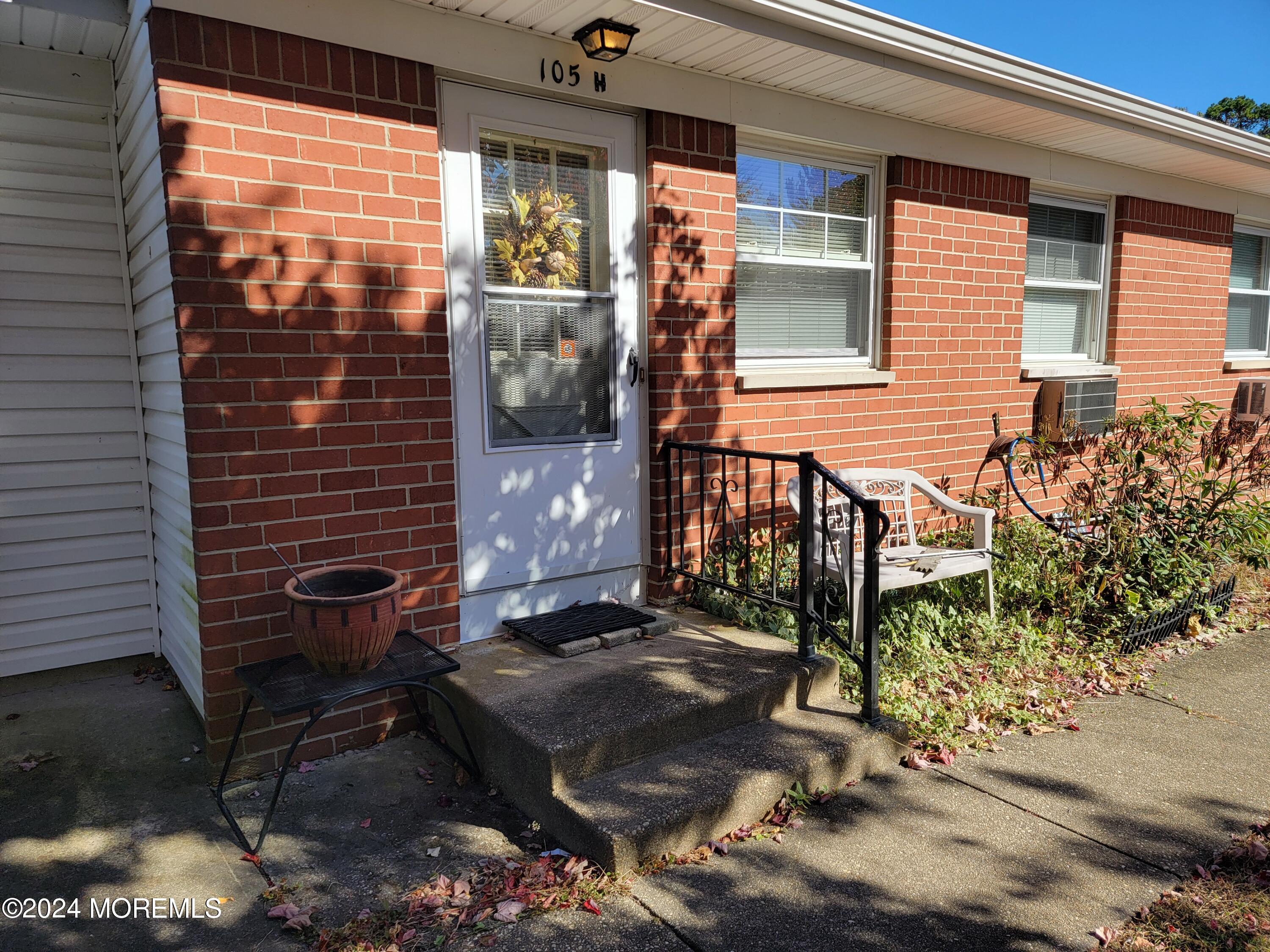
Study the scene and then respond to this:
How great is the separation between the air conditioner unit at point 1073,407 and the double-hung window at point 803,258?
66.1 inches

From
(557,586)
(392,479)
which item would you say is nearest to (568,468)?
(557,586)

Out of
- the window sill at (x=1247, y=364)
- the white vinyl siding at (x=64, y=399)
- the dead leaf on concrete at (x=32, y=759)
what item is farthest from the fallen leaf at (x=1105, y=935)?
the window sill at (x=1247, y=364)

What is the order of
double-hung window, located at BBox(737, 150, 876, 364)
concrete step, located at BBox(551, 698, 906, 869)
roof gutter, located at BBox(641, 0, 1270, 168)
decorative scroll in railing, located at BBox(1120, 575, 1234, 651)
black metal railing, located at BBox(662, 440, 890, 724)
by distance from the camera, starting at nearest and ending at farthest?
concrete step, located at BBox(551, 698, 906, 869) < black metal railing, located at BBox(662, 440, 890, 724) < roof gutter, located at BBox(641, 0, 1270, 168) < decorative scroll in railing, located at BBox(1120, 575, 1234, 651) < double-hung window, located at BBox(737, 150, 876, 364)

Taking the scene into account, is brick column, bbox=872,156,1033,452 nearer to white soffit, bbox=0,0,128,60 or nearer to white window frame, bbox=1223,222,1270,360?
white window frame, bbox=1223,222,1270,360

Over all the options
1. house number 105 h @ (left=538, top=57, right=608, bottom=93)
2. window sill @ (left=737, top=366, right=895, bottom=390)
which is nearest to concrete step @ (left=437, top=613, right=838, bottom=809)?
window sill @ (left=737, top=366, right=895, bottom=390)

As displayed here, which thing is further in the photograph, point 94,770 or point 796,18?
point 796,18

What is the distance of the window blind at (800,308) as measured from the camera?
15.2ft

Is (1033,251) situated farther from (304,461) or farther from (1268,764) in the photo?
(304,461)

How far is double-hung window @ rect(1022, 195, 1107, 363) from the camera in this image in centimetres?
600

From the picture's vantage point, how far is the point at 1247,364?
7562 mm

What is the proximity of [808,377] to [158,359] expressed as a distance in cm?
317

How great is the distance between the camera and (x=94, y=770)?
10.2 ft

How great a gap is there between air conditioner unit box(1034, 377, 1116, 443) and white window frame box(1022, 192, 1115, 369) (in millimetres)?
198

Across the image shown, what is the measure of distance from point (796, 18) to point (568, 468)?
2.21 meters
